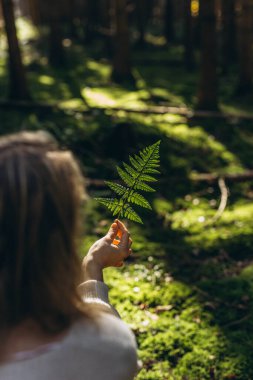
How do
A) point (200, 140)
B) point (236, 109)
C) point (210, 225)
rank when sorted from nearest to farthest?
point (210, 225) < point (200, 140) < point (236, 109)

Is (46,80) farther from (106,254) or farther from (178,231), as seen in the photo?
(106,254)

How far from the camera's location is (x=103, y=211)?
712cm

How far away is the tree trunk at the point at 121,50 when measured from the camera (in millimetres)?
14633

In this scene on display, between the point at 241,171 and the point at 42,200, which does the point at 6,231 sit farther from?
the point at 241,171

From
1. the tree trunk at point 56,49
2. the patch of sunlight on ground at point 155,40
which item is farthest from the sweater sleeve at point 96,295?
the patch of sunlight on ground at point 155,40

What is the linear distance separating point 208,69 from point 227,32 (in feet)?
21.2

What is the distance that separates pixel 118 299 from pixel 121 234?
3.06 metres

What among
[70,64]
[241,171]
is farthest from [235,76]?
[241,171]

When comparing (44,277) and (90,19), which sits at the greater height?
(44,277)

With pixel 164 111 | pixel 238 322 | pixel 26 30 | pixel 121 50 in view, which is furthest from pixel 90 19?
pixel 238 322

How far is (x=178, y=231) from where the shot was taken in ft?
21.5

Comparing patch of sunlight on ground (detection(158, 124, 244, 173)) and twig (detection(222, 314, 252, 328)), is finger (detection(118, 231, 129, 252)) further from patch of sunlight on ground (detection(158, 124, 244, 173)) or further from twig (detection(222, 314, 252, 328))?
patch of sunlight on ground (detection(158, 124, 244, 173))

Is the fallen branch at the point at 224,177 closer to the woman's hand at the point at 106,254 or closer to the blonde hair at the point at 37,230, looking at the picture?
the woman's hand at the point at 106,254

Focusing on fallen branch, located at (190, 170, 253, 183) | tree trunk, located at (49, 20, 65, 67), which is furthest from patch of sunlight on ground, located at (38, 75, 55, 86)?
fallen branch, located at (190, 170, 253, 183)
